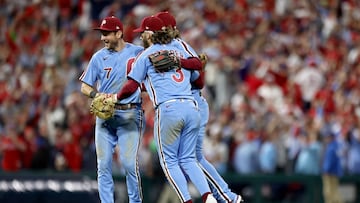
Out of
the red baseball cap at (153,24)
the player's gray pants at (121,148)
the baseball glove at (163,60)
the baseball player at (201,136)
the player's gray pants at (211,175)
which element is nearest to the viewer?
the baseball glove at (163,60)

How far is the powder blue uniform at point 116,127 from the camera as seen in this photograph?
1201 centimetres

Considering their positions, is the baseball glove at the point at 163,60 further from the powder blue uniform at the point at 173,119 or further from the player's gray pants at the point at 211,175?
the player's gray pants at the point at 211,175

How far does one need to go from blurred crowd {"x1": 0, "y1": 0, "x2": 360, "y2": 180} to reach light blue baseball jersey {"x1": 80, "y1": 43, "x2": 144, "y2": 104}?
18.0 ft

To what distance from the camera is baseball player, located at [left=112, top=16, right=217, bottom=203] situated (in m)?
11.2

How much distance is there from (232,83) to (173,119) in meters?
8.80

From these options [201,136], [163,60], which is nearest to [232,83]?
[201,136]

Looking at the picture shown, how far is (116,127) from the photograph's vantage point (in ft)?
39.9

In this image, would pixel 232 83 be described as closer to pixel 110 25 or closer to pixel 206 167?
pixel 206 167

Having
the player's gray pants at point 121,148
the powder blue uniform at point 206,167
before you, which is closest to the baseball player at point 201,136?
the powder blue uniform at point 206,167

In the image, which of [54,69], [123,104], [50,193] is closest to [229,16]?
[54,69]

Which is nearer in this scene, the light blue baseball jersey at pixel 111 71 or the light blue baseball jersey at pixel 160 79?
the light blue baseball jersey at pixel 160 79

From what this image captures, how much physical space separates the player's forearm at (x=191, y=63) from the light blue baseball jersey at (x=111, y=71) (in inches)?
35.5

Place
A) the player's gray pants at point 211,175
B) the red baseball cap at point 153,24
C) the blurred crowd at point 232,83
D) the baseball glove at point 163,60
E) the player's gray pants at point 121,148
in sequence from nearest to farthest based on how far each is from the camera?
the baseball glove at point 163,60
the red baseball cap at point 153,24
the player's gray pants at point 211,175
the player's gray pants at point 121,148
the blurred crowd at point 232,83

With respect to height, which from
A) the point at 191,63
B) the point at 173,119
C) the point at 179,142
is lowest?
the point at 179,142
